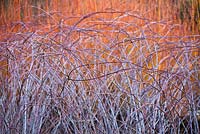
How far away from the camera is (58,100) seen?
238cm

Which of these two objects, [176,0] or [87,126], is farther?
[176,0]

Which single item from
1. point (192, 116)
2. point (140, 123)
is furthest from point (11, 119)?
point (192, 116)

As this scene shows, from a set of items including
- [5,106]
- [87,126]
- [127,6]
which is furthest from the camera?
[127,6]

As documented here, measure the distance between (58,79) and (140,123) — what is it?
0.51 metres

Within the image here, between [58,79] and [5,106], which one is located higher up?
[58,79]

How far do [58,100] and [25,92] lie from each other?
189 mm

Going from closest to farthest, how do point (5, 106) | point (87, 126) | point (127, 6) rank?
point (87, 126) < point (5, 106) < point (127, 6)

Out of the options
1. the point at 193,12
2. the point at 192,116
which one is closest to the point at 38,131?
the point at 192,116

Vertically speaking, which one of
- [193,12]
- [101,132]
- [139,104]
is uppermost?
[193,12]

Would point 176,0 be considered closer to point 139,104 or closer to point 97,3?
point 97,3

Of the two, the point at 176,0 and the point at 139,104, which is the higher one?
the point at 176,0

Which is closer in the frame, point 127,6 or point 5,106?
point 5,106

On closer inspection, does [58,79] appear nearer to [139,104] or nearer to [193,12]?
[139,104]

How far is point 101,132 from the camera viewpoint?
7.83 ft
